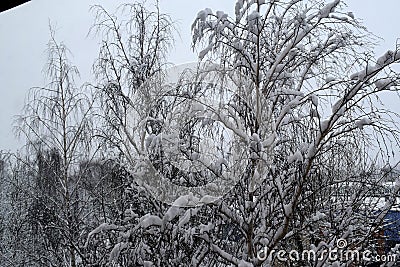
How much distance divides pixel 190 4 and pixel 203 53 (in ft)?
2.17

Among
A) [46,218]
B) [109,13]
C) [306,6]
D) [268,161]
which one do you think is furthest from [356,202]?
[46,218]

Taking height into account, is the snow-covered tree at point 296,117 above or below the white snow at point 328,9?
below

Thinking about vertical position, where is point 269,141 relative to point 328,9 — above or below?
below

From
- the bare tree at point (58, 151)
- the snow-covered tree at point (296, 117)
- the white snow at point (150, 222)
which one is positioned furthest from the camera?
the bare tree at point (58, 151)

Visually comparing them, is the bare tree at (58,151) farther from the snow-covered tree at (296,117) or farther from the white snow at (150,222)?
the snow-covered tree at (296,117)

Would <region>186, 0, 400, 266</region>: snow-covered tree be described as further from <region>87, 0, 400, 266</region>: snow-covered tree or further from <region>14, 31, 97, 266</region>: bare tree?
<region>14, 31, 97, 266</region>: bare tree

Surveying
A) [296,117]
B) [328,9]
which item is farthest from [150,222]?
[328,9]

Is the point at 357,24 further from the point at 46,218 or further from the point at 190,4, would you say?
the point at 46,218

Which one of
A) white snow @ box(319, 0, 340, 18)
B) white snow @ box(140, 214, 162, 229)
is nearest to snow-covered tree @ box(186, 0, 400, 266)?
white snow @ box(319, 0, 340, 18)

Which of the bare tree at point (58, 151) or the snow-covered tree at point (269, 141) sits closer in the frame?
the snow-covered tree at point (269, 141)

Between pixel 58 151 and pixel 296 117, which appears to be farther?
pixel 58 151

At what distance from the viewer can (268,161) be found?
1.48 meters

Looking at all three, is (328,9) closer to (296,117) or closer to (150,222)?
(296,117)

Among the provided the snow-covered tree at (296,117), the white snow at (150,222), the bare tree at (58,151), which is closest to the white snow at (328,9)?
the snow-covered tree at (296,117)
